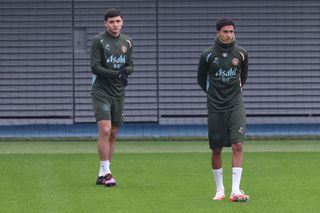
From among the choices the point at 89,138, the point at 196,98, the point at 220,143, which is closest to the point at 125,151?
the point at 89,138

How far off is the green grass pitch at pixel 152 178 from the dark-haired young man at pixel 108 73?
49 cm

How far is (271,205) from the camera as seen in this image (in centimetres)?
1119

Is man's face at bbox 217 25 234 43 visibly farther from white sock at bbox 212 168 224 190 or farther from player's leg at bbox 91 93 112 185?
player's leg at bbox 91 93 112 185

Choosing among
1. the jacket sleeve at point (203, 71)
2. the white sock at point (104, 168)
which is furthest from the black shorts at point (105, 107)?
the jacket sleeve at point (203, 71)

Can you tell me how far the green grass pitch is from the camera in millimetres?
11219

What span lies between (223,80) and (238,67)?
0.69 feet

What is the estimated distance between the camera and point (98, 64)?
13008mm

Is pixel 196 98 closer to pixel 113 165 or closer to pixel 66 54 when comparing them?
pixel 66 54

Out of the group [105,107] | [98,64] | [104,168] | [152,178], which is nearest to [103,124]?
[105,107]

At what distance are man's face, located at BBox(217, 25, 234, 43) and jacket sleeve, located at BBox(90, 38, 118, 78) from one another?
1.72 metres

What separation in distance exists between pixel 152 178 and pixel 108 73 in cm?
149

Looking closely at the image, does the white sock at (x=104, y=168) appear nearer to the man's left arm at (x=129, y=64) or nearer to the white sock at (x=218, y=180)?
the man's left arm at (x=129, y=64)

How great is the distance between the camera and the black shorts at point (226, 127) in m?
11.8

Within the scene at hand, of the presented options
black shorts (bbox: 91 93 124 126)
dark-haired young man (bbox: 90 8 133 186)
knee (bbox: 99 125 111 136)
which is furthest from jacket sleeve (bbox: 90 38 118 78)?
knee (bbox: 99 125 111 136)
